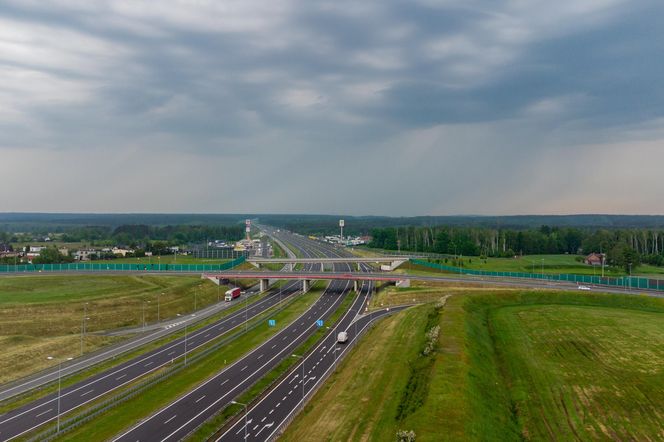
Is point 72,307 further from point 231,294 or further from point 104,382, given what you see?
point 104,382

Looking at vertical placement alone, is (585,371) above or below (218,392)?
above

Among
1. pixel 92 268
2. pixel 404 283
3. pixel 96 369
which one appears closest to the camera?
pixel 96 369

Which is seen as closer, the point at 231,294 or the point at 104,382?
the point at 104,382

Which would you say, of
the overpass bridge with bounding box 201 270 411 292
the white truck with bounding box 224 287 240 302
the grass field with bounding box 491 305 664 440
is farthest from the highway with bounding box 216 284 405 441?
the white truck with bounding box 224 287 240 302

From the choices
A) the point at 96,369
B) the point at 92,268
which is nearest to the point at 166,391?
the point at 96,369

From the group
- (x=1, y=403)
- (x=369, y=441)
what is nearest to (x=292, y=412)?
(x=369, y=441)

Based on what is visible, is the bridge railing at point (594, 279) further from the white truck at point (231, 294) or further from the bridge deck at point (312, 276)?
the white truck at point (231, 294)
